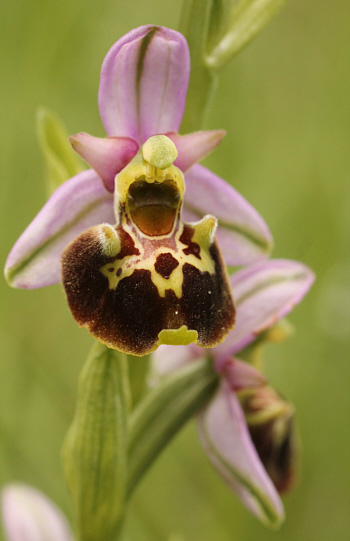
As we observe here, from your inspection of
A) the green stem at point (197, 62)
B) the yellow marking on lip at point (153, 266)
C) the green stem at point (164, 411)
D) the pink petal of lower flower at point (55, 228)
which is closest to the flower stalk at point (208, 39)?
the green stem at point (197, 62)

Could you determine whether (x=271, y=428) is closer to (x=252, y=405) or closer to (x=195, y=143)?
(x=252, y=405)

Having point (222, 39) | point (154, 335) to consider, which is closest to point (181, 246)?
point (154, 335)

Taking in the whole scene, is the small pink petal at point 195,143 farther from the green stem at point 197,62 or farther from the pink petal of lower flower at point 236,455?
the pink petal of lower flower at point 236,455

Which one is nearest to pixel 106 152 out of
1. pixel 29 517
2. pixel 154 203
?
pixel 154 203

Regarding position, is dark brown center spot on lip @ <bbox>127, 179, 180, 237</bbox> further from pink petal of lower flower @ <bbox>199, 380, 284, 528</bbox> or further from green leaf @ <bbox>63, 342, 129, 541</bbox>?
pink petal of lower flower @ <bbox>199, 380, 284, 528</bbox>

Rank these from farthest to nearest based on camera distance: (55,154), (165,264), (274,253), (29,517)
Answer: (274,253) < (29,517) < (55,154) < (165,264)

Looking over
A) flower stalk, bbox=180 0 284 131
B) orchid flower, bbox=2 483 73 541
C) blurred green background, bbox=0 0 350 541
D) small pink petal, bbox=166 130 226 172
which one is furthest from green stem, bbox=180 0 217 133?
orchid flower, bbox=2 483 73 541
